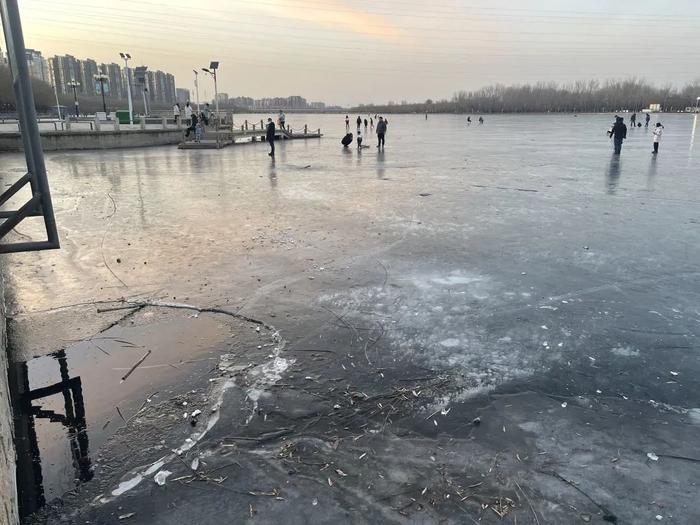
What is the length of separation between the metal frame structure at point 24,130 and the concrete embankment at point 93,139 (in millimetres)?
27202

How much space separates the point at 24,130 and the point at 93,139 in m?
30.6

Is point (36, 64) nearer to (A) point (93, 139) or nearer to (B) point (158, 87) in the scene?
(A) point (93, 139)

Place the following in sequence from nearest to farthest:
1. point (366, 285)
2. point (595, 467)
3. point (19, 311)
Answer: point (595, 467) < point (19, 311) < point (366, 285)

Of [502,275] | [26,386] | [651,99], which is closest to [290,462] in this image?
[26,386]

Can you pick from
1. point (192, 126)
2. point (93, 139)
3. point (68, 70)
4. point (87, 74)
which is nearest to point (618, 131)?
point (192, 126)

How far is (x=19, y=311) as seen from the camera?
6.39m

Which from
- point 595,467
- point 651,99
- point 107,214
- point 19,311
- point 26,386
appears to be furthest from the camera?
point 651,99

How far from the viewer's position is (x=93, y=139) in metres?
31.8

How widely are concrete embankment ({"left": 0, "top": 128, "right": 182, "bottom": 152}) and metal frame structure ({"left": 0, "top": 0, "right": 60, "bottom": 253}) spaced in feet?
89.2

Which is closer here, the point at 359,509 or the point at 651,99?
the point at 359,509

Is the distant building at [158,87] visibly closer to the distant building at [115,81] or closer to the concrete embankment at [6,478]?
the distant building at [115,81]

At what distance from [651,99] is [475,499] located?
234183 mm

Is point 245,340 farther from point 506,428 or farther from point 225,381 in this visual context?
point 506,428

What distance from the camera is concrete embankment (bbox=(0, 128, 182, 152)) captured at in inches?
1148
